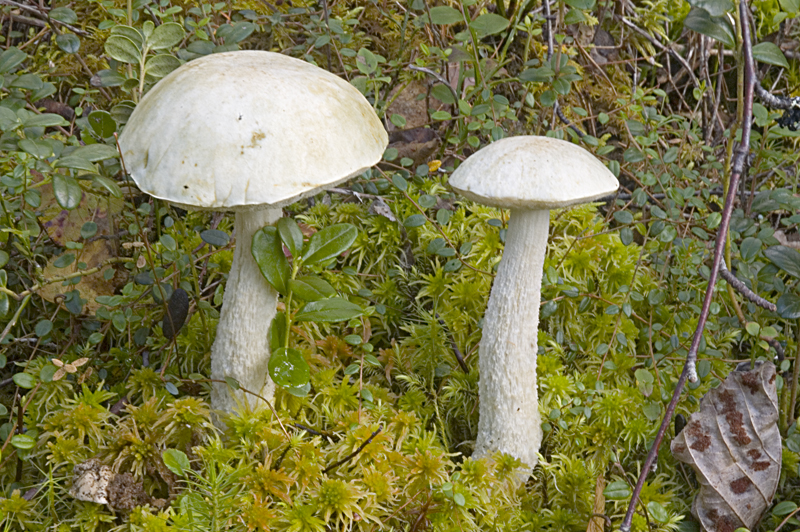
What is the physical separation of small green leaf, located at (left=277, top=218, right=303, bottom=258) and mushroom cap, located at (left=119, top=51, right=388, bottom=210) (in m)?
0.24

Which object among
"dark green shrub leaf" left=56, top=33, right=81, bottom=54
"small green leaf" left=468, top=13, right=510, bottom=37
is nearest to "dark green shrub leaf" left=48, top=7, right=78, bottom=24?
"dark green shrub leaf" left=56, top=33, right=81, bottom=54

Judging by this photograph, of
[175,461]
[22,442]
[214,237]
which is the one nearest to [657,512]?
[175,461]

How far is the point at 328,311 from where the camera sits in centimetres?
183

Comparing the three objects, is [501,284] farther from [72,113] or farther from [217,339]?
[72,113]

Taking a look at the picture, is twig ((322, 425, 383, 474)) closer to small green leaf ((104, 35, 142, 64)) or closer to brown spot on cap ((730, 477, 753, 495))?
brown spot on cap ((730, 477, 753, 495))

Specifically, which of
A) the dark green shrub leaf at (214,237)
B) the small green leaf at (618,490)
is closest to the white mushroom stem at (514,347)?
the small green leaf at (618,490)

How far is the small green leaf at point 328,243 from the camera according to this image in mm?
1840

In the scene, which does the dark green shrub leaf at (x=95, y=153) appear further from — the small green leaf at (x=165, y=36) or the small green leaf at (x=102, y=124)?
the small green leaf at (x=165, y=36)

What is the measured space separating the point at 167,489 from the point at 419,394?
3.08ft

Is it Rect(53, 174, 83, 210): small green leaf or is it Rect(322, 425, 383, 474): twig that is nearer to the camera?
Rect(53, 174, 83, 210): small green leaf

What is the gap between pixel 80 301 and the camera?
2104 millimetres

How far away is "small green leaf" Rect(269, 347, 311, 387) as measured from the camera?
1.79 meters

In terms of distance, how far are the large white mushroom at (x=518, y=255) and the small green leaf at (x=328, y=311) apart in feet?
1.61

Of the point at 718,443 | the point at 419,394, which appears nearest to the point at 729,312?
the point at 718,443
